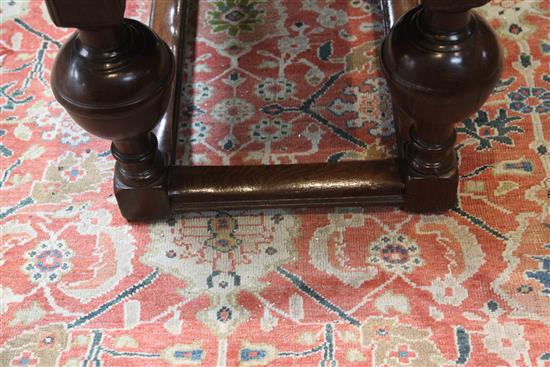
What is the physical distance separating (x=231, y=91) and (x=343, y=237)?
374 millimetres

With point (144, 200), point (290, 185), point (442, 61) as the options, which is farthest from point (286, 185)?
point (442, 61)

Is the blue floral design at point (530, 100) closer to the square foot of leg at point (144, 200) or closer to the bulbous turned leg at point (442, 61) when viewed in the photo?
the bulbous turned leg at point (442, 61)

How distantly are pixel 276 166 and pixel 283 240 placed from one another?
0.36ft

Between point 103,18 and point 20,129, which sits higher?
point 103,18

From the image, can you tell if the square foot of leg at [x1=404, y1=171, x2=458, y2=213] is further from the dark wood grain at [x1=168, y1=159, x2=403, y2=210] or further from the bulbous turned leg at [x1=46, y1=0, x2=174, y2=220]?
the bulbous turned leg at [x1=46, y1=0, x2=174, y2=220]

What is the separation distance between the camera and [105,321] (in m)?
1.02

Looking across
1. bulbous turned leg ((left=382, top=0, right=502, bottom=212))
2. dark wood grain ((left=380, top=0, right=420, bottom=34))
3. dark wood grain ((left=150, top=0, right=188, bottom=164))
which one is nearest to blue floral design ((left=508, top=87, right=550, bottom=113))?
dark wood grain ((left=380, top=0, right=420, bottom=34))

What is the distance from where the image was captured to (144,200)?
1099 millimetres

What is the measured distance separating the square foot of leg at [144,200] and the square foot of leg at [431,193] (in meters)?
0.35

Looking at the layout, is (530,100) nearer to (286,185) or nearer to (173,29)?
(286,185)

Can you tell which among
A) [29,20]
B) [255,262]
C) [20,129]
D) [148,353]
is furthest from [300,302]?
[29,20]

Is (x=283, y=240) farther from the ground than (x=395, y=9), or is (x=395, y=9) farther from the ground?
(x=395, y=9)

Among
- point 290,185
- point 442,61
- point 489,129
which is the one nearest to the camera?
point 442,61

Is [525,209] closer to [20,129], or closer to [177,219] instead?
[177,219]
